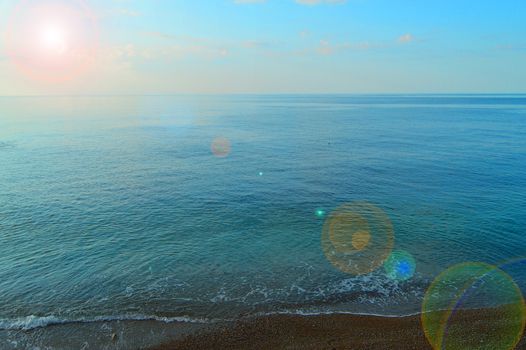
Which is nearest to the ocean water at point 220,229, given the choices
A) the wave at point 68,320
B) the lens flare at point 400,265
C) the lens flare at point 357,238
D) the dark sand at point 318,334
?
the wave at point 68,320

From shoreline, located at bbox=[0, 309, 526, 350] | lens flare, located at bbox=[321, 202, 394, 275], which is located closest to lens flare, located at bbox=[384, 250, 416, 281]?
lens flare, located at bbox=[321, 202, 394, 275]

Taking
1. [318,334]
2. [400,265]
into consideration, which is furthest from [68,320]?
[400,265]

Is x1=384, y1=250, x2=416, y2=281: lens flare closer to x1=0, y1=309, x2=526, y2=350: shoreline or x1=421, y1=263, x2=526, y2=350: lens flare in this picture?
x1=421, y1=263, x2=526, y2=350: lens flare

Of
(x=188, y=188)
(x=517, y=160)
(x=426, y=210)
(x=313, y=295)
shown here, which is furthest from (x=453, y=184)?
(x=188, y=188)

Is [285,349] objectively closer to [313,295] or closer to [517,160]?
[313,295]

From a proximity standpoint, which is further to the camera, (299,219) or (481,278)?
(299,219)

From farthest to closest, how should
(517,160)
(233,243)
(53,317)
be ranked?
1. (517,160)
2. (233,243)
3. (53,317)

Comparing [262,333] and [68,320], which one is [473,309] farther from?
[68,320]
